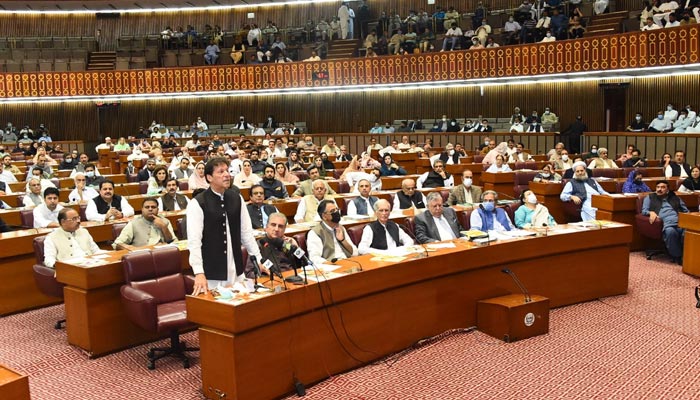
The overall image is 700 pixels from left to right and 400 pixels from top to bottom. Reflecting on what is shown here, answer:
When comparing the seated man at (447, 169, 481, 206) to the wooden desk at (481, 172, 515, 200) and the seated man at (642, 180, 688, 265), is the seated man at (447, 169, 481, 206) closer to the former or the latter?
the seated man at (642, 180, 688, 265)

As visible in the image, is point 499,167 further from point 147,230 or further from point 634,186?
point 147,230

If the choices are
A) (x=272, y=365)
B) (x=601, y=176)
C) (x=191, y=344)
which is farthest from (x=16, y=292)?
(x=601, y=176)

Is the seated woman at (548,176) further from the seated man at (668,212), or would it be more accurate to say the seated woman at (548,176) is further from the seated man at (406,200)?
the seated man at (406,200)

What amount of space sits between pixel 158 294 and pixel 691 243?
588cm

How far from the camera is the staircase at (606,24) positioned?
18.6 m

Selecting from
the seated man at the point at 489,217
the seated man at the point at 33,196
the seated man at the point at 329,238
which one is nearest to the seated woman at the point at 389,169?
the seated man at the point at 489,217

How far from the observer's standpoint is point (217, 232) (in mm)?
4852

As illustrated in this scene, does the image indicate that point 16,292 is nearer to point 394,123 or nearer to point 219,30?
point 394,123

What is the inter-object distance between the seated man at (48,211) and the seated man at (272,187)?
280cm

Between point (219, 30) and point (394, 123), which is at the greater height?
point (219, 30)

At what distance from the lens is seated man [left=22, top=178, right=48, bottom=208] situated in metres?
9.48

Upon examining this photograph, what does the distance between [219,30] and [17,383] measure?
77.3 feet

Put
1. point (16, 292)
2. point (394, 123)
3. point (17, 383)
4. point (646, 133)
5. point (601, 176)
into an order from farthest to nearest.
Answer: point (394, 123) → point (646, 133) → point (601, 176) → point (16, 292) → point (17, 383)

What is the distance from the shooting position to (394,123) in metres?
22.7
